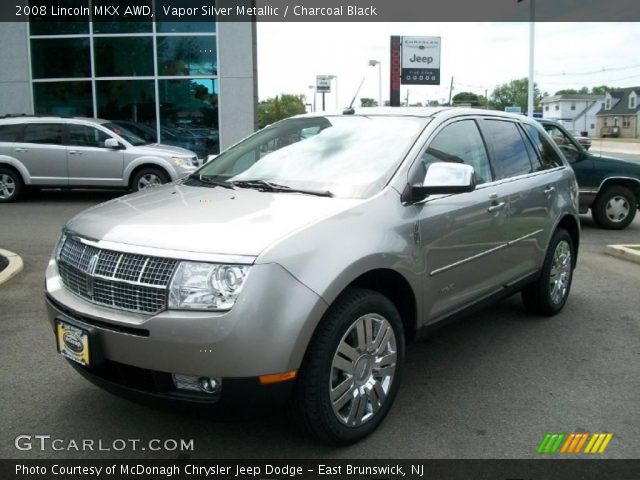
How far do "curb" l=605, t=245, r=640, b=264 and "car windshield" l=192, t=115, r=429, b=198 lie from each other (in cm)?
501

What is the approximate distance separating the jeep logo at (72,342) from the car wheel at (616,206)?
381 inches

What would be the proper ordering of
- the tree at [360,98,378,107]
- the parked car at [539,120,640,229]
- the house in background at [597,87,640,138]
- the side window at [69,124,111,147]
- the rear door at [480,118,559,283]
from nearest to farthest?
the rear door at [480,118,559,283], the tree at [360,98,378,107], the parked car at [539,120,640,229], the side window at [69,124,111,147], the house in background at [597,87,640,138]

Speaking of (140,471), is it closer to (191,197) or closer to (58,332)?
(58,332)

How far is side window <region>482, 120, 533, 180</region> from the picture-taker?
4.66 meters

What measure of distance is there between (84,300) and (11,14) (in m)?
17.3

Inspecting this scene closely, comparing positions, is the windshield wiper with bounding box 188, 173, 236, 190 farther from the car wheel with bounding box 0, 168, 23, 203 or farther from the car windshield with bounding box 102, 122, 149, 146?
the car wheel with bounding box 0, 168, 23, 203

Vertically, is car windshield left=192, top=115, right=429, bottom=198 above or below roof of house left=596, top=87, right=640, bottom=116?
below

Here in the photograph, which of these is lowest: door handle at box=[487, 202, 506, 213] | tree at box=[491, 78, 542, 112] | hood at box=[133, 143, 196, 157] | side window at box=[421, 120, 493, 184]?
door handle at box=[487, 202, 506, 213]

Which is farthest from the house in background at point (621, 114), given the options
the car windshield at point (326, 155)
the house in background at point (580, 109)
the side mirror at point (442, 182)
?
the side mirror at point (442, 182)

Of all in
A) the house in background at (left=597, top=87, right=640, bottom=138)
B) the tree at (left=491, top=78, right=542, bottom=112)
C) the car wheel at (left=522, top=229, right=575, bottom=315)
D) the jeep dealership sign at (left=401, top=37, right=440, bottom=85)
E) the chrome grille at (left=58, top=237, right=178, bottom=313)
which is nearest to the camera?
the chrome grille at (left=58, top=237, right=178, bottom=313)

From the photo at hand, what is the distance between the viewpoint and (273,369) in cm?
276

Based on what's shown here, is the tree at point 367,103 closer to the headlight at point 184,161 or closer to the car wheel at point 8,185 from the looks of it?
the headlight at point 184,161

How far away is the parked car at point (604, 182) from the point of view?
34.3 feet

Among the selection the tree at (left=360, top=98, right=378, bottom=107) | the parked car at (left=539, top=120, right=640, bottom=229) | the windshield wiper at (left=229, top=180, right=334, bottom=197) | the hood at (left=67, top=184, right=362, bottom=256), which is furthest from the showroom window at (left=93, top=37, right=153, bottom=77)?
the hood at (left=67, top=184, right=362, bottom=256)
